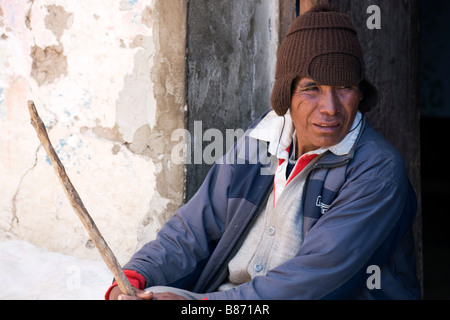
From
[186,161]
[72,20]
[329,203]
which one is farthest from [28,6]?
[329,203]

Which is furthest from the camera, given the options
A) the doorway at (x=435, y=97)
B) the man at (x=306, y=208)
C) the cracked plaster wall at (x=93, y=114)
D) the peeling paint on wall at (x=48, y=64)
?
the doorway at (x=435, y=97)

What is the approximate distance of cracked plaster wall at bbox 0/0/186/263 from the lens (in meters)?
2.49

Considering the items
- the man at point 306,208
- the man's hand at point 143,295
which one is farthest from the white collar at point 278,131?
the man's hand at point 143,295

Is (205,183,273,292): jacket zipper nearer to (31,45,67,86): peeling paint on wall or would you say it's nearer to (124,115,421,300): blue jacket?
(124,115,421,300): blue jacket

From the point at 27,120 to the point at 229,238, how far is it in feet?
4.05

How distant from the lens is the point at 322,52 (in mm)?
1913

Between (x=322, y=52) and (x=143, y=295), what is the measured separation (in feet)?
3.12

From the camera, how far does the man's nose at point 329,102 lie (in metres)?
1.92

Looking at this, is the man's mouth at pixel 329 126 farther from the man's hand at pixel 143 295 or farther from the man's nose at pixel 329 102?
the man's hand at pixel 143 295

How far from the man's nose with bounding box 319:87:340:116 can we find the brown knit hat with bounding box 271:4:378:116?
4 cm

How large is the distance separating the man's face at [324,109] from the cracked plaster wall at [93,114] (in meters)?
0.64

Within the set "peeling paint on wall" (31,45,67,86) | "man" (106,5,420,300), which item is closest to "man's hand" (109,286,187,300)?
"man" (106,5,420,300)

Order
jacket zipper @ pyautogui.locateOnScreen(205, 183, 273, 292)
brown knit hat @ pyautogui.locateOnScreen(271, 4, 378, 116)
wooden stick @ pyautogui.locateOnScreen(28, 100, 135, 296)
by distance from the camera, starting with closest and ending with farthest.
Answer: wooden stick @ pyautogui.locateOnScreen(28, 100, 135, 296) < brown knit hat @ pyautogui.locateOnScreen(271, 4, 378, 116) < jacket zipper @ pyautogui.locateOnScreen(205, 183, 273, 292)

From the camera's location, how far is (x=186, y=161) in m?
2.49
